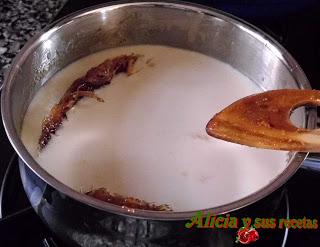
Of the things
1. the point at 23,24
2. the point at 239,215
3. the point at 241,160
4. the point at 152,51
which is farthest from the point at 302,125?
the point at 23,24

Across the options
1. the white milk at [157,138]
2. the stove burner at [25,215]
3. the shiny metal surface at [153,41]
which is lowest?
the stove burner at [25,215]

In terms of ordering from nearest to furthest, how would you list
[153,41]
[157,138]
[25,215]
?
[25,215] → [157,138] → [153,41]

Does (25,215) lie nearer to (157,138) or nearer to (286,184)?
(157,138)

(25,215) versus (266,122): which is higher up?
(266,122)

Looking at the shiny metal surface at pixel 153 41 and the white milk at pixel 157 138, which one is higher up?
the shiny metal surface at pixel 153 41

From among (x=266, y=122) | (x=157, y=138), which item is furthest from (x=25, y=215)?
(x=266, y=122)

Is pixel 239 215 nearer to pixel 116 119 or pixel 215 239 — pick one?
pixel 215 239
